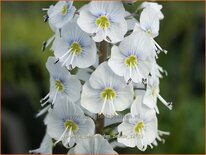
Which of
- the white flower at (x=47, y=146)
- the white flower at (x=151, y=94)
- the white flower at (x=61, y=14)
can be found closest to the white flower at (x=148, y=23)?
the white flower at (x=151, y=94)

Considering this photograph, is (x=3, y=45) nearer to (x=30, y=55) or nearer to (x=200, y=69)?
(x=30, y=55)

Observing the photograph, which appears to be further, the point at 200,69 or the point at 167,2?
the point at 200,69

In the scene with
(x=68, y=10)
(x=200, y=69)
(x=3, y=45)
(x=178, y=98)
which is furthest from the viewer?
(x=200, y=69)

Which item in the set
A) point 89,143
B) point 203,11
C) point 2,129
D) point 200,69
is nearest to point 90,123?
point 89,143

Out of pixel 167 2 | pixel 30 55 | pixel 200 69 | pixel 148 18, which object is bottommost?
pixel 200 69

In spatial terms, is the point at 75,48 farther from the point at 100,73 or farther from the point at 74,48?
the point at 100,73

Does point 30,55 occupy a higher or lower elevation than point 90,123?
lower

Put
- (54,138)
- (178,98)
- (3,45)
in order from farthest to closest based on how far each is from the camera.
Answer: (3,45) → (178,98) → (54,138)
